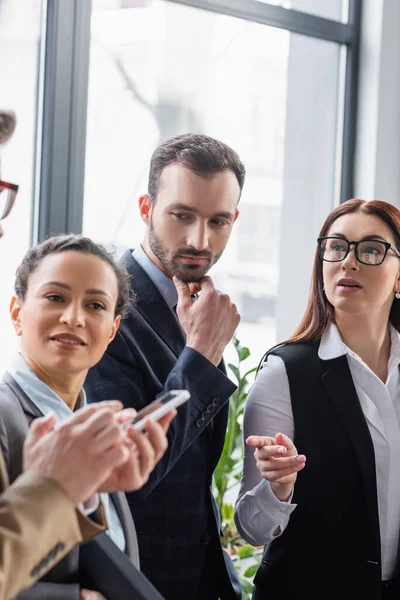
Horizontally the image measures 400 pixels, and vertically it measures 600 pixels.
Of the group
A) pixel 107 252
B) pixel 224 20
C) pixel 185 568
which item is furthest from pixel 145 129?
pixel 185 568

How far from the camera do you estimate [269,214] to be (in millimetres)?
3820

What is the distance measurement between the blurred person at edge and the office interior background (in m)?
1.73

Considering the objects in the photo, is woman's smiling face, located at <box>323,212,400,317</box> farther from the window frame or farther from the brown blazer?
the brown blazer

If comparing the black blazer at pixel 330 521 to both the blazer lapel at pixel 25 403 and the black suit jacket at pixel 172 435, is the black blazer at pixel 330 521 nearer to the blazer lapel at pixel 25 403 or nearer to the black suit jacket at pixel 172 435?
the black suit jacket at pixel 172 435

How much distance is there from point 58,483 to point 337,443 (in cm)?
117

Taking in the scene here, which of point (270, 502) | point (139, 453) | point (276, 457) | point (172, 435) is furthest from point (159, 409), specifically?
point (270, 502)

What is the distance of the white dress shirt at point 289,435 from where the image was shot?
2.00 meters

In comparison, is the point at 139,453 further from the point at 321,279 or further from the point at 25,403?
the point at 321,279

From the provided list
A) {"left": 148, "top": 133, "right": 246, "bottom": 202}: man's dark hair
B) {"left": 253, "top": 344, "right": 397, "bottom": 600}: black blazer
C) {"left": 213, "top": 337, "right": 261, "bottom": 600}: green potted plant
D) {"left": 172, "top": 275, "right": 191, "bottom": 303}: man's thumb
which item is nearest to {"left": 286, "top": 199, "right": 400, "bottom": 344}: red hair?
{"left": 253, "top": 344, "right": 397, "bottom": 600}: black blazer

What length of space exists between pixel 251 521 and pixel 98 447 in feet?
3.32

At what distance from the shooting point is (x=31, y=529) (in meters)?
1.01

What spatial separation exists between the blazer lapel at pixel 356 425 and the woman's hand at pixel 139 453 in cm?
98

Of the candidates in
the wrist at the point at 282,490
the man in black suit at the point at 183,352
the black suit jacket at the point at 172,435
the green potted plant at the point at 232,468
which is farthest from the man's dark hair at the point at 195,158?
the green potted plant at the point at 232,468

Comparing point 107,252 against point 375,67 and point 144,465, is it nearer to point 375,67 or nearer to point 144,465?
point 144,465
